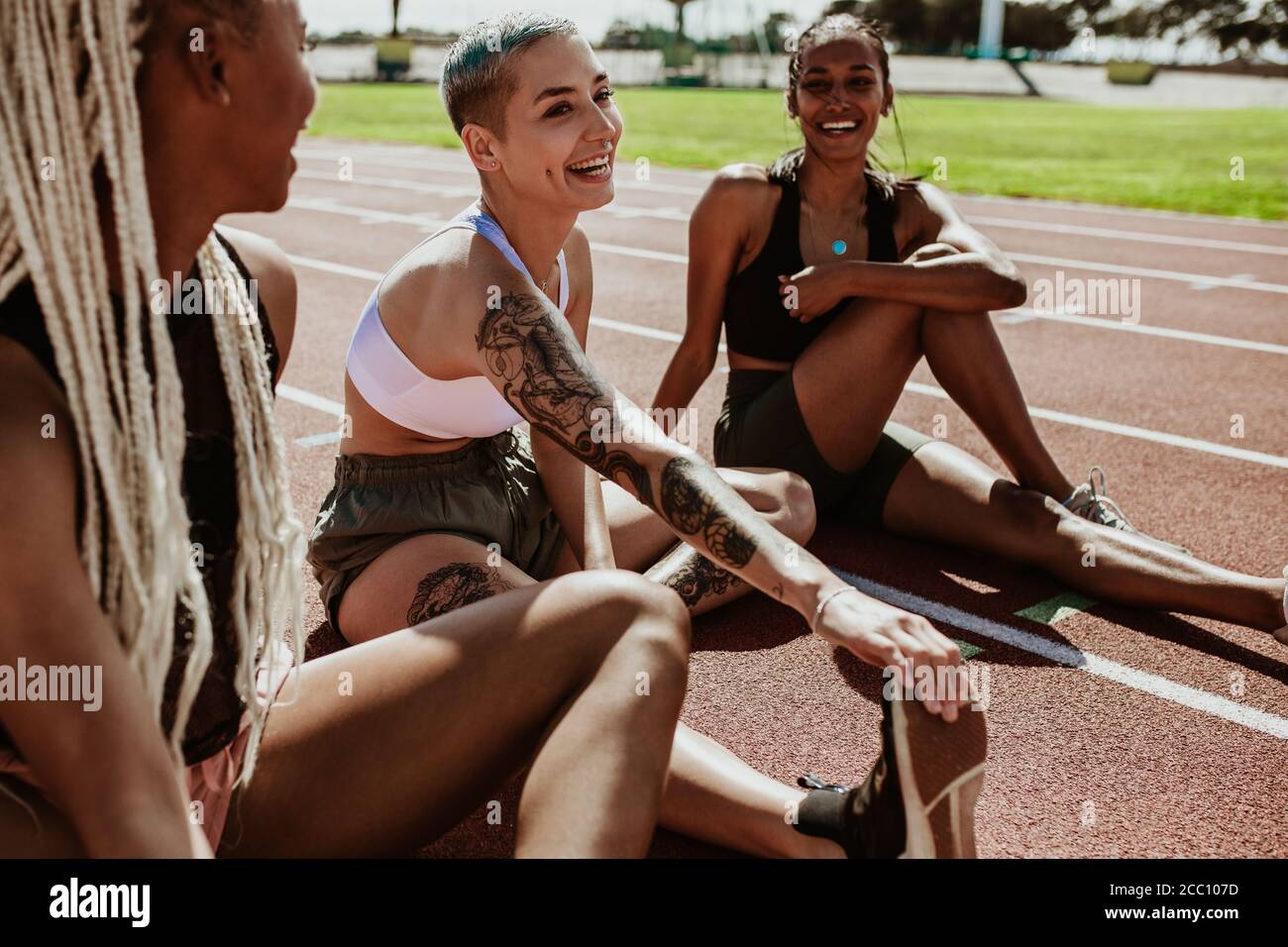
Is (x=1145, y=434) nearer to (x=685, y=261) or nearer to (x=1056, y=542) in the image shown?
(x=1056, y=542)

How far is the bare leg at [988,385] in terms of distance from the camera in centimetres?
407

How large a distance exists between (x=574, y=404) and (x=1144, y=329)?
6.77 metres

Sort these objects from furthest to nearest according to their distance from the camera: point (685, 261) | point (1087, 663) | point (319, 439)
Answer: point (685, 261)
point (319, 439)
point (1087, 663)

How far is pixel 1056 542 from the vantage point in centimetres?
393

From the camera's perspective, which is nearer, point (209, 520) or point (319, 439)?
point (209, 520)

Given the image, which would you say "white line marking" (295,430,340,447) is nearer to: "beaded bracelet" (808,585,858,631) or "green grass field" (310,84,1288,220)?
"beaded bracelet" (808,585,858,631)

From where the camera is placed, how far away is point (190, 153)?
Result: 1.67 metres

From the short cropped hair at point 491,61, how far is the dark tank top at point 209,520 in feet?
4.40

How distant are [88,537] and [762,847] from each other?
1.47 m

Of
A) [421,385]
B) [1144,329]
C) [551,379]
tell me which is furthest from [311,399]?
[1144,329]

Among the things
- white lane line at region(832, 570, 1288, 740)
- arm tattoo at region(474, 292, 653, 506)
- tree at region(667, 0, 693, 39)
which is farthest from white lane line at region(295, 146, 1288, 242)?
tree at region(667, 0, 693, 39)

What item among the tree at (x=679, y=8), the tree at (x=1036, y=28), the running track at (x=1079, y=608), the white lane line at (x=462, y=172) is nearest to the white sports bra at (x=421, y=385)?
the running track at (x=1079, y=608)

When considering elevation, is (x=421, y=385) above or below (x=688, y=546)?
above

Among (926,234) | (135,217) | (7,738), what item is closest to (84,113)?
(135,217)
